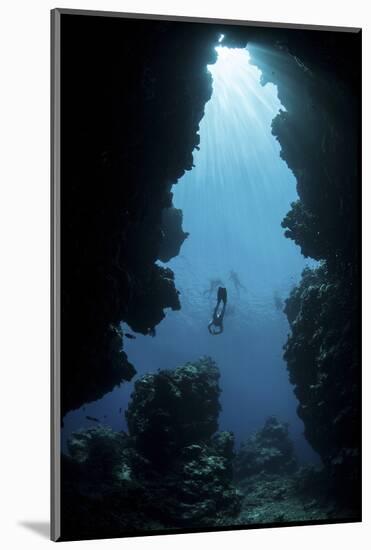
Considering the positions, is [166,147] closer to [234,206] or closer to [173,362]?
[234,206]

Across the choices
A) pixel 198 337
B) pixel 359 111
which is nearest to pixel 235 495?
pixel 198 337

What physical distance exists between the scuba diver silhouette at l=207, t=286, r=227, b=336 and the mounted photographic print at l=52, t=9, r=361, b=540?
0.01 meters

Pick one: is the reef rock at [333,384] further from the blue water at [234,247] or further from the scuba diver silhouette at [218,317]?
the scuba diver silhouette at [218,317]

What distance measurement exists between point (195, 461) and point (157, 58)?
3.59 metres

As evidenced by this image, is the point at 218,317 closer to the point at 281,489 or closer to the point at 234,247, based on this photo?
the point at 234,247

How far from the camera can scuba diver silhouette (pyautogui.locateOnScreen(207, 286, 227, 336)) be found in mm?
7570

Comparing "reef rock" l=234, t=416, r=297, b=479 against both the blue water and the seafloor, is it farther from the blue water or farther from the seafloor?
the blue water

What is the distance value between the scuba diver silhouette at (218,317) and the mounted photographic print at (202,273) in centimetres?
1

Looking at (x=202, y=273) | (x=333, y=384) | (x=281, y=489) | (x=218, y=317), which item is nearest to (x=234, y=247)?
(x=202, y=273)

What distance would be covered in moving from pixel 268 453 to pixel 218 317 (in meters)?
1.37

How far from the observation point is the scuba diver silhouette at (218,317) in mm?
7570

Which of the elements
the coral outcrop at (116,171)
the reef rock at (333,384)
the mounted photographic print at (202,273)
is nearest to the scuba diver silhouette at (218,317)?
the mounted photographic print at (202,273)

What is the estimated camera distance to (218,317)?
7.70 metres

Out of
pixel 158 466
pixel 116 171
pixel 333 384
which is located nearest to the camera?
pixel 116 171
